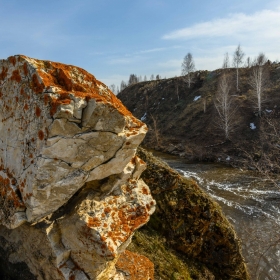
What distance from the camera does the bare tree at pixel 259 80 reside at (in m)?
37.7

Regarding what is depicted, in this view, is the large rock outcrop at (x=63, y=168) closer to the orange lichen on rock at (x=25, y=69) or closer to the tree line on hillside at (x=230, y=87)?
the orange lichen on rock at (x=25, y=69)

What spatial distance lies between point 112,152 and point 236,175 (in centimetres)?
2258

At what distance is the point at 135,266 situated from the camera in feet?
22.3

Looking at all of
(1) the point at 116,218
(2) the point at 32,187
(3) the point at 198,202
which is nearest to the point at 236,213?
(3) the point at 198,202

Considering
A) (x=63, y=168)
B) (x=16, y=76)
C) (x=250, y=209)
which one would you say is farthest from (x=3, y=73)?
(x=250, y=209)

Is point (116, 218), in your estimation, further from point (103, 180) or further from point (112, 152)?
point (112, 152)

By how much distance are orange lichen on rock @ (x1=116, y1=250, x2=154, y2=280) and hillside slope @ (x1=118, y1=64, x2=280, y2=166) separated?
720 inches

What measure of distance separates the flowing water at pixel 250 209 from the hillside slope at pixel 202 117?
2.51m

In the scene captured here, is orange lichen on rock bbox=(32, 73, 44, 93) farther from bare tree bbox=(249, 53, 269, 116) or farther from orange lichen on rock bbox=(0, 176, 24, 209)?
bare tree bbox=(249, 53, 269, 116)

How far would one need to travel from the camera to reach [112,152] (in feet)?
16.8

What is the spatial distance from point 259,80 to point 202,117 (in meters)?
11.2

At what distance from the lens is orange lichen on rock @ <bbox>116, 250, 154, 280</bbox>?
255 inches

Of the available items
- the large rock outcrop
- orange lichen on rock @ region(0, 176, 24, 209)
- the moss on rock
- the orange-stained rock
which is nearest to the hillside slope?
the moss on rock

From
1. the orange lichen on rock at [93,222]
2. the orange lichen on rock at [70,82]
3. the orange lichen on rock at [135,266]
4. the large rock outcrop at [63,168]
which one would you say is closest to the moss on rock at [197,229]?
the orange lichen on rock at [135,266]
